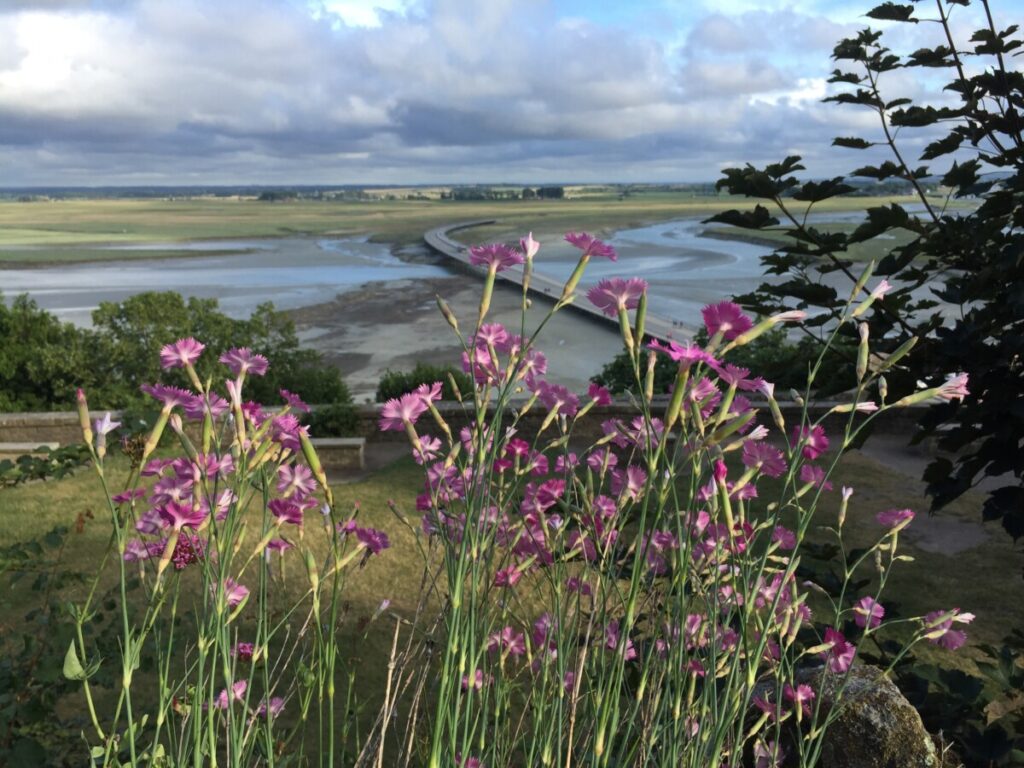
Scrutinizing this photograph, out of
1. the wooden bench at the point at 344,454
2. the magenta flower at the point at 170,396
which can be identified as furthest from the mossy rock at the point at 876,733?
the wooden bench at the point at 344,454

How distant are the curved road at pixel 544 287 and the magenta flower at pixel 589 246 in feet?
0.32

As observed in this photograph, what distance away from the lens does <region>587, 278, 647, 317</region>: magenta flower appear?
146 cm

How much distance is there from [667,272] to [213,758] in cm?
4367

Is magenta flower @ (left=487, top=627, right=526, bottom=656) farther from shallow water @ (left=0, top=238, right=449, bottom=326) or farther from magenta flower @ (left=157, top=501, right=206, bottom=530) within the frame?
shallow water @ (left=0, top=238, right=449, bottom=326)

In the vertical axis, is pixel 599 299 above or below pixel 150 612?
above

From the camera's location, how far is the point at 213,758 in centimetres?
146

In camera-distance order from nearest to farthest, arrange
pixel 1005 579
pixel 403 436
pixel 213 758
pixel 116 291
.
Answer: pixel 213 758 < pixel 1005 579 < pixel 403 436 < pixel 116 291

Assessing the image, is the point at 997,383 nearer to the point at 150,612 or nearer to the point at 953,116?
the point at 953,116

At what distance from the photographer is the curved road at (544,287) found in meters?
12.0

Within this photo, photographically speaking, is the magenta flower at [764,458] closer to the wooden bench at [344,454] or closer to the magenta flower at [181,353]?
the magenta flower at [181,353]

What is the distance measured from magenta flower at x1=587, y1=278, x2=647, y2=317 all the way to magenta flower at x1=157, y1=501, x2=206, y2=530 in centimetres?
81

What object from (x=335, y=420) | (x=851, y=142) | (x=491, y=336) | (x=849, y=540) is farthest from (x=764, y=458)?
(x=335, y=420)

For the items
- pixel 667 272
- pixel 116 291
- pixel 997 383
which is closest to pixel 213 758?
pixel 997 383

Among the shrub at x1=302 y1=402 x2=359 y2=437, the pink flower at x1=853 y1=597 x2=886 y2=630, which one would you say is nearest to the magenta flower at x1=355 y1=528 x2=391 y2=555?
the pink flower at x1=853 y1=597 x2=886 y2=630
